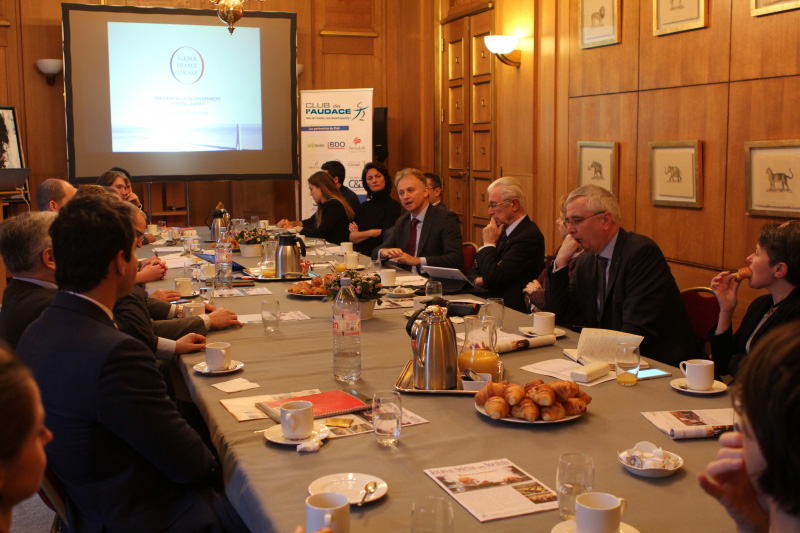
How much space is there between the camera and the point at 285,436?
1909mm

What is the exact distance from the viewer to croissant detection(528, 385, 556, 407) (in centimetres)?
197

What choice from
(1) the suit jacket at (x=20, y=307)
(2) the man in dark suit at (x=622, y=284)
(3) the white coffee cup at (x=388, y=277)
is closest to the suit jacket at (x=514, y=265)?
(3) the white coffee cup at (x=388, y=277)

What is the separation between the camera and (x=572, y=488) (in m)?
1.49

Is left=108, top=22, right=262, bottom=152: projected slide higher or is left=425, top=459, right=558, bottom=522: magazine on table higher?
left=108, top=22, right=262, bottom=152: projected slide

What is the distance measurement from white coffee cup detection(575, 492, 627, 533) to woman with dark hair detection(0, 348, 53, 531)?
90 cm

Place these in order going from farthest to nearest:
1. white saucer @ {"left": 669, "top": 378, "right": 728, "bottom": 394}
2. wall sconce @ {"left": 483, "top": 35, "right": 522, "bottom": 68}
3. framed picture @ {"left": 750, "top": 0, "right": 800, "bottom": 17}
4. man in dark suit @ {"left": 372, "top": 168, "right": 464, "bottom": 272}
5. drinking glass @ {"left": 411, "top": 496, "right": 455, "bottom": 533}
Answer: wall sconce @ {"left": 483, "top": 35, "right": 522, "bottom": 68} < man in dark suit @ {"left": 372, "top": 168, "right": 464, "bottom": 272} < framed picture @ {"left": 750, "top": 0, "right": 800, "bottom": 17} < white saucer @ {"left": 669, "top": 378, "right": 728, "bottom": 394} < drinking glass @ {"left": 411, "top": 496, "right": 455, "bottom": 533}

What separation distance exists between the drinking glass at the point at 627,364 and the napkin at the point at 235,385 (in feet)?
3.73

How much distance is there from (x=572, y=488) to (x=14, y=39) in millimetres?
9447

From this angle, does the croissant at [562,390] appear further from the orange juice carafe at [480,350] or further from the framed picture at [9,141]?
the framed picture at [9,141]

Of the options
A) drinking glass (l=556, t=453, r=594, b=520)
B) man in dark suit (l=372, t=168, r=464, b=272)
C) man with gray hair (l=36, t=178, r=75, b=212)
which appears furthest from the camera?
man in dark suit (l=372, t=168, r=464, b=272)

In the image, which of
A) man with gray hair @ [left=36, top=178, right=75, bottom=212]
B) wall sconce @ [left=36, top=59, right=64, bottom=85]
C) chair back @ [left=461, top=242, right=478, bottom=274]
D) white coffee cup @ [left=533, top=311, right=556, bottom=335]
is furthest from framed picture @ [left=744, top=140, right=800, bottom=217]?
wall sconce @ [left=36, top=59, right=64, bottom=85]

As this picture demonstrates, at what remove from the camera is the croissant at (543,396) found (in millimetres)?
1967

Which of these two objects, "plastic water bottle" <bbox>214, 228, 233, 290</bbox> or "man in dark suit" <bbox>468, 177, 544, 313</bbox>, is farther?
"man in dark suit" <bbox>468, 177, 544, 313</bbox>

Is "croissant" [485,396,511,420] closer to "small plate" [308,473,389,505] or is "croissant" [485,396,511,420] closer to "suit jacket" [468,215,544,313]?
"small plate" [308,473,389,505]
